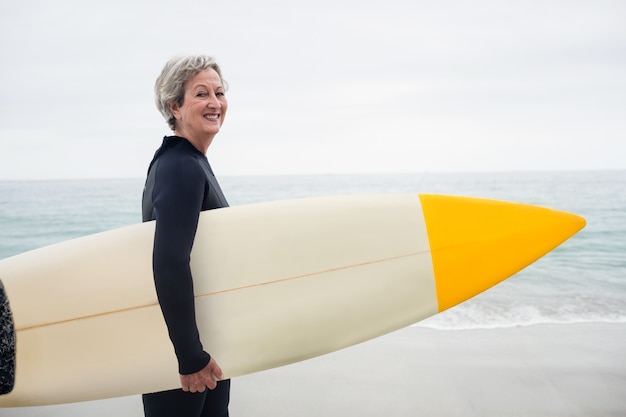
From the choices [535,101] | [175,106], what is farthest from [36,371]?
[535,101]

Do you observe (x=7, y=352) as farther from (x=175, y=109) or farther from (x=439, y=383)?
(x=439, y=383)

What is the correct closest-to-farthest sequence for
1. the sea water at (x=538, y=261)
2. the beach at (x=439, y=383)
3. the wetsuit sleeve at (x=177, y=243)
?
the wetsuit sleeve at (x=177, y=243) → the beach at (x=439, y=383) → the sea water at (x=538, y=261)

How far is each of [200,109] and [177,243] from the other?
1.22ft

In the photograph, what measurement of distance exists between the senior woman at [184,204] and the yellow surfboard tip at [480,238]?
0.85m

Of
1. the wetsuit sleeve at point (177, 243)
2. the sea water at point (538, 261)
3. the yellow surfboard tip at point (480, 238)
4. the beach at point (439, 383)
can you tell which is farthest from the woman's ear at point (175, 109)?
the sea water at point (538, 261)

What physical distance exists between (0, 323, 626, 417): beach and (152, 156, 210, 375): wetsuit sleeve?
52.2 inches

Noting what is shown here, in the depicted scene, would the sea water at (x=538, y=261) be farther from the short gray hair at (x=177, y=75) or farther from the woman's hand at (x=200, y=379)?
the short gray hair at (x=177, y=75)

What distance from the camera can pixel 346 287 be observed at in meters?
1.60

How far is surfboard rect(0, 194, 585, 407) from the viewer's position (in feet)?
Result: 4.60

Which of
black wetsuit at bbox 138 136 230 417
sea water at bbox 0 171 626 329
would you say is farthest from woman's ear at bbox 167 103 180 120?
sea water at bbox 0 171 626 329

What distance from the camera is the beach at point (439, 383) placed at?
213 cm

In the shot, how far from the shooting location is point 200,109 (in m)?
1.15

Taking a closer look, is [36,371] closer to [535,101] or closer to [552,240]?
[552,240]

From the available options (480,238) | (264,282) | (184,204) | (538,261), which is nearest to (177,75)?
(184,204)
